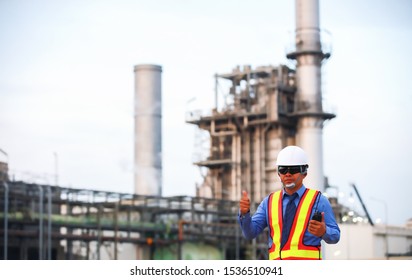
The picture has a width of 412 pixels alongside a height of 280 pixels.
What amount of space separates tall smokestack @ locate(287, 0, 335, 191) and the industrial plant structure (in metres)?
0.05

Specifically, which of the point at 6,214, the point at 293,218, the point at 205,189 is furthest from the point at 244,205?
the point at 205,189

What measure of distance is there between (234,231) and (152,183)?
473 cm

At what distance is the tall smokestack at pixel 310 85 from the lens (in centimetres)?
4428

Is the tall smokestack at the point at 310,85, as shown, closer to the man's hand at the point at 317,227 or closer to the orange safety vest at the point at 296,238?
the orange safety vest at the point at 296,238

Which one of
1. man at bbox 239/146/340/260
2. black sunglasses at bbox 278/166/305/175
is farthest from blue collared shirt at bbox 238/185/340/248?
black sunglasses at bbox 278/166/305/175

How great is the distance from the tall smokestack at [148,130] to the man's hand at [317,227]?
131 feet

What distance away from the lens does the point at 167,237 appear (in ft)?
138

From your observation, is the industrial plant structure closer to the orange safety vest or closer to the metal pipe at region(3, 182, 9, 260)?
the metal pipe at region(3, 182, 9, 260)

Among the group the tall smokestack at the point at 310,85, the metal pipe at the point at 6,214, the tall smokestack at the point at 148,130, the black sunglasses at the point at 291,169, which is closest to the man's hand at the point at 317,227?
the black sunglasses at the point at 291,169

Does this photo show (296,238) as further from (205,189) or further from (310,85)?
(205,189)

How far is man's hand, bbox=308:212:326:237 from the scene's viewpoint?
4.45 m

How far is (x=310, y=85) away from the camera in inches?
1838

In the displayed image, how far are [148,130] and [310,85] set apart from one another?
341 inches
